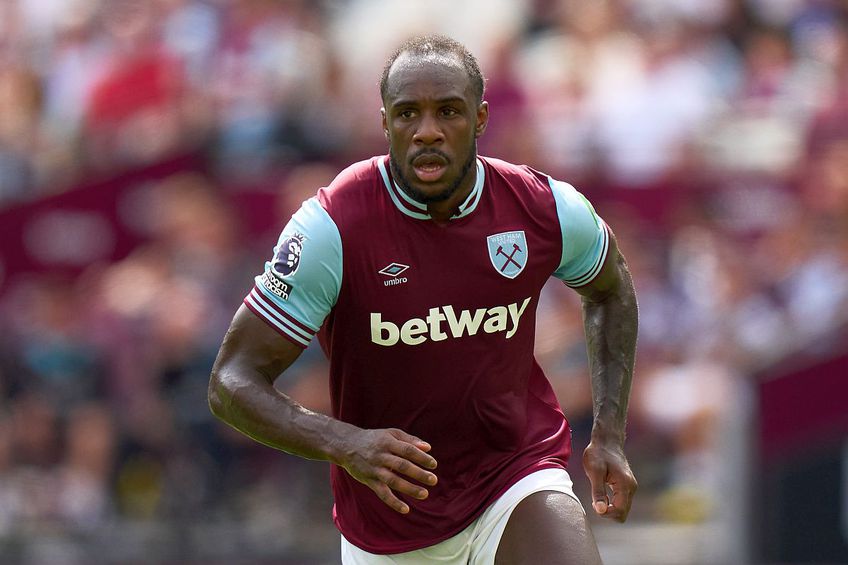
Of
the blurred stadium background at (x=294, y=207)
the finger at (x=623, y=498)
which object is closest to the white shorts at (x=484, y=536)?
the finger at (x=623, y=498)

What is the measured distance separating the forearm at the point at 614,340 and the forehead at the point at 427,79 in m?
1.05


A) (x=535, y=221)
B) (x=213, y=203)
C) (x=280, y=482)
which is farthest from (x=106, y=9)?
(x=535, y=221)

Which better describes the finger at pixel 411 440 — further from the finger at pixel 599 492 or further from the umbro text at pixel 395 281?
the finger at pixel 599 492

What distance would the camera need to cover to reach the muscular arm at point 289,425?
487 cm

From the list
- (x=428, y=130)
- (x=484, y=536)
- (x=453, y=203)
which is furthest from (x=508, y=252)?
(x=484, y=536)

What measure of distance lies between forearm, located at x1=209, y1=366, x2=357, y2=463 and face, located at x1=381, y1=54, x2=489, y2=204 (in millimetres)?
808

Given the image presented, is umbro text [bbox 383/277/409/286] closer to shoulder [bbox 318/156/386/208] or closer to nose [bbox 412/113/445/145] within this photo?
shoulder [bbox 318/156/386/208]

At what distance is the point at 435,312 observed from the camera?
5.48 metres

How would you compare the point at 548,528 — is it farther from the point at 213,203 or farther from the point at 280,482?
the point at 213,203

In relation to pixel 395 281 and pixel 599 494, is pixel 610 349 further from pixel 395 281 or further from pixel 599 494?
pixel 395 281

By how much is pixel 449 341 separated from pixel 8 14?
35.0 ft

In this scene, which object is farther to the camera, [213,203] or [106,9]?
[106,9]

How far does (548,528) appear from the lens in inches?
214

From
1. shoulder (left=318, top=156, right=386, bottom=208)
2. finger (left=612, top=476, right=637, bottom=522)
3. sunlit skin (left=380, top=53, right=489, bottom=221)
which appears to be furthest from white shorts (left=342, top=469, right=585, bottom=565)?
shoulder (left=318, top=156, right=386, bottom=208)
